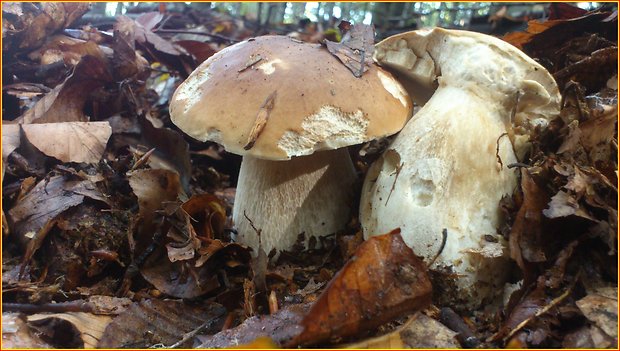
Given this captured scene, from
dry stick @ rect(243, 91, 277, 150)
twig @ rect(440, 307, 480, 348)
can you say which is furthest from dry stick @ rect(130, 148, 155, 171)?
twig @ rect(440, 307, 480, 348)

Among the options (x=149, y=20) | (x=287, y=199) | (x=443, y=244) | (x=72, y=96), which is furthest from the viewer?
(x=149, y=20)

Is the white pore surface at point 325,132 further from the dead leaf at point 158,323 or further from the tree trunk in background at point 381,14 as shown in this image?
the tree trunk in background at point 381,14

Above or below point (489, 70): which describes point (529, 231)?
below

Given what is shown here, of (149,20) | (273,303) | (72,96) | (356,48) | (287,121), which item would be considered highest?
(356,48)

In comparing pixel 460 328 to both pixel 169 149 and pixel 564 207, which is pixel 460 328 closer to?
pixel 564 207

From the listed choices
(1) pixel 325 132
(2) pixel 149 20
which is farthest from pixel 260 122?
(2) pixel 149 20

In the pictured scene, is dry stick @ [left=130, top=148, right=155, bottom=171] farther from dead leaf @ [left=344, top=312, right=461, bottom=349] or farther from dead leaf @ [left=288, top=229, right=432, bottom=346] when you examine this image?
dead leaf @ [left=344, top=312, right=461, bottom=349]

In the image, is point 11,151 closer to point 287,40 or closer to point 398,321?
point 287,40
